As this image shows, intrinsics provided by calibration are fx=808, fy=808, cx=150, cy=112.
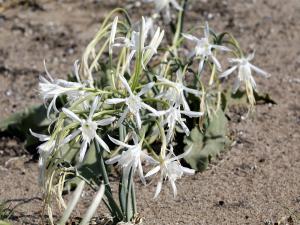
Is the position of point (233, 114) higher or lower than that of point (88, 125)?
lower

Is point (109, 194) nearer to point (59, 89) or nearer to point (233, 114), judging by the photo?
point (59, 89)

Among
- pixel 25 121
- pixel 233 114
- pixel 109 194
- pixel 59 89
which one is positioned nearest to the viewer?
pixel 59 89

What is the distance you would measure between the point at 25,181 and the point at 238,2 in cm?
254

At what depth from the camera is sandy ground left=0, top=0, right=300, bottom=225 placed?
3.51m

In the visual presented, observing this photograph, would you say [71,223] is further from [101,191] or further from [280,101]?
[280,101]

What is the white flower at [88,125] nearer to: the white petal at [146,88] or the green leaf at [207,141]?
the white petal at [146,88]

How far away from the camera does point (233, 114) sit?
436 cm

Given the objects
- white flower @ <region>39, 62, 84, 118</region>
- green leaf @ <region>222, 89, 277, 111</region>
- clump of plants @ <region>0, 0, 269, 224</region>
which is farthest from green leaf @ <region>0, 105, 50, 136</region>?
white flower @ <region>39, 62, 84, 118</region>

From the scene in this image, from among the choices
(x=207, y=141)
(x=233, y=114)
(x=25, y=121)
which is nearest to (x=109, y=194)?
(x=207, y=141)

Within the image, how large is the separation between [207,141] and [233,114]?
475 mm

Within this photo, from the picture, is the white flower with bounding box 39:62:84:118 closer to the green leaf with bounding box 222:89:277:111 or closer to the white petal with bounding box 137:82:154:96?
the white petal with bounding box 137:82:154:96

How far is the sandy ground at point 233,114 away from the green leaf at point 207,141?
0.20 ft

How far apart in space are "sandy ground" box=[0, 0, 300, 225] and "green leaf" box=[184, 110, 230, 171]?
6 cm

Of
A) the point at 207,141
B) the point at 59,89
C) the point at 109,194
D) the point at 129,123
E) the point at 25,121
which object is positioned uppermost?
the point at 59,89
